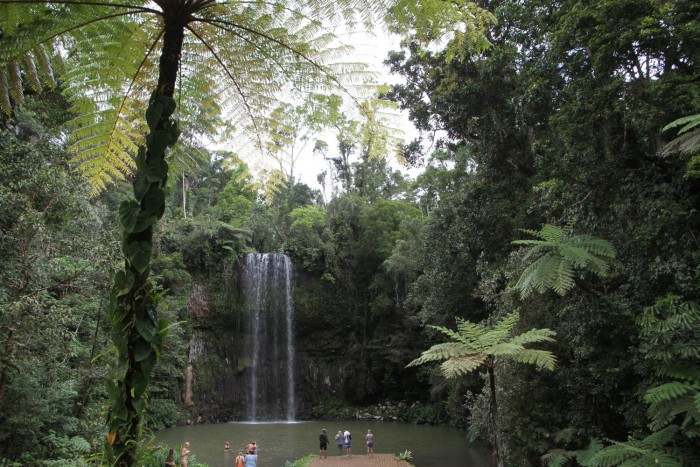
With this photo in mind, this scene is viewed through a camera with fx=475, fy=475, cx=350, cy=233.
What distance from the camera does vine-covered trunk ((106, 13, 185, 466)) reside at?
5.67ft

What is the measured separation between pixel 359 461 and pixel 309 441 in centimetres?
355

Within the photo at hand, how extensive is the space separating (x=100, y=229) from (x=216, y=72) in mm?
8691

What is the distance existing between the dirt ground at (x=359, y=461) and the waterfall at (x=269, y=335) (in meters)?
9.29

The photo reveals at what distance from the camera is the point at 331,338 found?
22.6m

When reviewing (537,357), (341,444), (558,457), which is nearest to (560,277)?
(537,357)

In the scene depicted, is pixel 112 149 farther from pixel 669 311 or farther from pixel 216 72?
pixel 669 311

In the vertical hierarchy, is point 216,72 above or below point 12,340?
above

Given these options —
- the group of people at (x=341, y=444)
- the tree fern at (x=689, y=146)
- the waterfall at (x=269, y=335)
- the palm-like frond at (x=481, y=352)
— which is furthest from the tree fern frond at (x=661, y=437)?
the waterfall at (x=269, y=335)

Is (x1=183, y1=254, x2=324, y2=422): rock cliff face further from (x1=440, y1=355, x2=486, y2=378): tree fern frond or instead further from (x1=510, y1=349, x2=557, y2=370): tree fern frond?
(x1=510, y1=349, x2=557, y2=370): tree fern frond

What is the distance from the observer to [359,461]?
11.1 metres

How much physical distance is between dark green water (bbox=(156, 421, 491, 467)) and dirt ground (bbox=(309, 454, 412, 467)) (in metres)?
0.63

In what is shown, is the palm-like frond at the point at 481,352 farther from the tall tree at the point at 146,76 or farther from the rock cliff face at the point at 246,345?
the rock cliff face at the point at 246,345

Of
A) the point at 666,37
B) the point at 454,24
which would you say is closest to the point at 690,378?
the point at 666,37

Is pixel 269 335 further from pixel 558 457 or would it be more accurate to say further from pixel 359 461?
pixel 558 457
